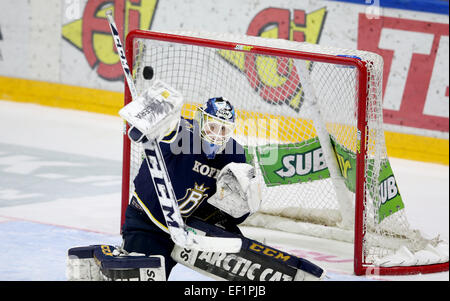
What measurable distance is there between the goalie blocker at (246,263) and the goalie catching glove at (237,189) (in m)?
0.12

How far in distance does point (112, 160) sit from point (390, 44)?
2.63m

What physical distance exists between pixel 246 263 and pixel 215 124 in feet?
1.93

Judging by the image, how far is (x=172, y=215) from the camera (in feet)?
10.8

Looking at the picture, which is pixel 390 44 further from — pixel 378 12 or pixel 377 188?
pixel 377 188

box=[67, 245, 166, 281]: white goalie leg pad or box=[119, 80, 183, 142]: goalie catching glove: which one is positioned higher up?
box=[119, 80, 183, 142]: goalie catching glove

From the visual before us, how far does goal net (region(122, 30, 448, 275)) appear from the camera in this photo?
4859 mm

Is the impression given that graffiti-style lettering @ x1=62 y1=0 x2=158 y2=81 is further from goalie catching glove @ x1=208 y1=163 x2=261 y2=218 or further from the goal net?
goalie catching glove @ x1=208 y1=163 x2=261 y2=218

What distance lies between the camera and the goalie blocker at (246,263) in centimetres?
358

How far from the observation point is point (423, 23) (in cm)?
746

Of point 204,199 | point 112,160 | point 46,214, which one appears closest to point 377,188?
point 204,199

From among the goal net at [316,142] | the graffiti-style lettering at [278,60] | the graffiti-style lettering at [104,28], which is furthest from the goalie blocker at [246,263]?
the graffiti-style lettering at [104,28]

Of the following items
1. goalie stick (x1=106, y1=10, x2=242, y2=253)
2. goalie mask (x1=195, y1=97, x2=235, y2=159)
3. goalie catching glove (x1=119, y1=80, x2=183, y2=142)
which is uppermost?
goalie catching glove (x1=119, y1=80, x2=183, y2=142)

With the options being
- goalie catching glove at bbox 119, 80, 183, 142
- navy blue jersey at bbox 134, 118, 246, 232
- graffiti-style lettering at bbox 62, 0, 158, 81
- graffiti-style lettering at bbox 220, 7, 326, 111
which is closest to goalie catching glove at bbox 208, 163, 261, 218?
navy blue jersey at bbox 134, 118, 246, 232

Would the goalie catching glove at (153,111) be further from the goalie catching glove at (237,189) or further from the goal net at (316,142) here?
the goal net at (316,142)
